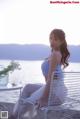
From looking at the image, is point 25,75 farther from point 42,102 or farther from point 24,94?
point 42,102

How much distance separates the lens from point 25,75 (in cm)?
475

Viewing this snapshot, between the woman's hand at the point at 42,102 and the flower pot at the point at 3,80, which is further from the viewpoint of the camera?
the flower pot at the point at 3,80

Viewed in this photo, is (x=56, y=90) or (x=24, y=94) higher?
(x=56, y=90)

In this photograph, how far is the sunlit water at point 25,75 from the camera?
4.49 meters

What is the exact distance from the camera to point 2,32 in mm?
4613

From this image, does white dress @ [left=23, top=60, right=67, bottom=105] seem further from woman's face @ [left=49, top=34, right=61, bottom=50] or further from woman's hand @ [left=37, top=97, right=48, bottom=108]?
woman's face @ [left=49, top=34, right=61, bottom=50]

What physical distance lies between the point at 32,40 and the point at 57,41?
1.52 metres

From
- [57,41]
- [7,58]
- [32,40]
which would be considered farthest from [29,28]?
[57,41]

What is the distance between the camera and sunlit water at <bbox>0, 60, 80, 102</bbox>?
4.49 metres

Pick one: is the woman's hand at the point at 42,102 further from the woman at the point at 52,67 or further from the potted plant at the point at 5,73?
the potted plant at the point at 5,73

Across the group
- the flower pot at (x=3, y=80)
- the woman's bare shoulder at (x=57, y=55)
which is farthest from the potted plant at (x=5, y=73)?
the woman's bare shoulder at (x=57, y=55)

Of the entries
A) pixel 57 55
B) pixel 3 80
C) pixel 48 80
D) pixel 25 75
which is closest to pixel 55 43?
pixel 57 55

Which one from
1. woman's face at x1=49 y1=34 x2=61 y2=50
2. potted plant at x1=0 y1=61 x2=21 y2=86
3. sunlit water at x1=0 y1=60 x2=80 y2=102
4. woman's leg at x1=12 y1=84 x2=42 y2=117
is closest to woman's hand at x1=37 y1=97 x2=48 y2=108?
woman's leg at x1=12 y1=84 x2=42 y2=117

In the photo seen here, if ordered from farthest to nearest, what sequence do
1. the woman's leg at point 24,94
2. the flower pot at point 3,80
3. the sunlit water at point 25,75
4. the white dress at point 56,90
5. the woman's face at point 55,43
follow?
the sunlit water at point 25,75 → the flower pot at point 3,80 → the woman's leg at point 24,94 → the woman's face at point 55,43 → the white dress at point 56,90
